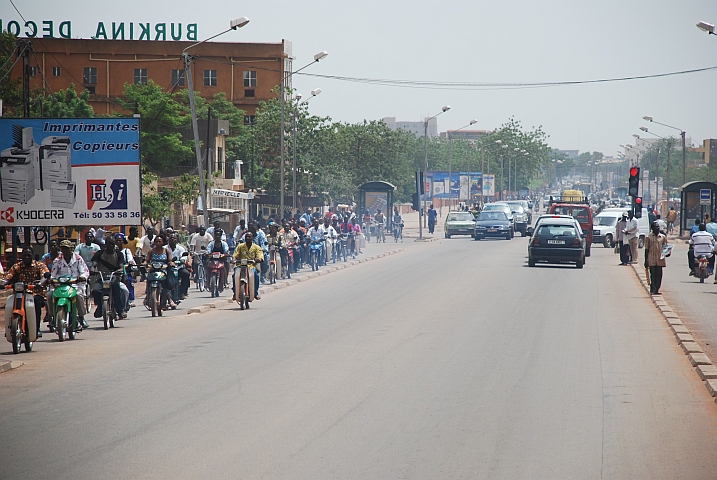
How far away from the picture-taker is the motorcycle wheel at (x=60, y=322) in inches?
566

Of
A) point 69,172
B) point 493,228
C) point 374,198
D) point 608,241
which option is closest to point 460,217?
point 493,228

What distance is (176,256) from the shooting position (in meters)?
19.2

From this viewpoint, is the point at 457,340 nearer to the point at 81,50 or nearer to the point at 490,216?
the point at 490,216

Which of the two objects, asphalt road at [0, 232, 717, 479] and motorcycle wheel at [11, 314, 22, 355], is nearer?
asphalt road at [0, 232, 717, 479]

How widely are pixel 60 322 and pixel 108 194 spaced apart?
6.65 m

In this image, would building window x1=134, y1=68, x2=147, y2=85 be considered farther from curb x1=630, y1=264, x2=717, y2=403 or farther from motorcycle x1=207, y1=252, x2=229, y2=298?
curb x1=630, y1=264, x2=717, y2=403

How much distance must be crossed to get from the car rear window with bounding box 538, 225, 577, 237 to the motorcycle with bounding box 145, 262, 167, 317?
15.5m

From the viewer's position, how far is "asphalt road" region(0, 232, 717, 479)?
6926 millimetres

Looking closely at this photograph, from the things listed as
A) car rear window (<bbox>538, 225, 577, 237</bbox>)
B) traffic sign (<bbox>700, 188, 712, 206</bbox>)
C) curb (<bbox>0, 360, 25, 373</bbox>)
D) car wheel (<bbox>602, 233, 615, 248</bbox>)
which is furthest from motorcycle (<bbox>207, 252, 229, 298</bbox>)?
traffic sign (<bbox>700, 188, 712, 206</bbox>)

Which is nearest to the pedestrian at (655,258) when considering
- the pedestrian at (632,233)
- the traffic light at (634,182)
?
the traffic light at (634,182)

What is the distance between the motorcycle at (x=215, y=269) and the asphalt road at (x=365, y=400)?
4.27 metres

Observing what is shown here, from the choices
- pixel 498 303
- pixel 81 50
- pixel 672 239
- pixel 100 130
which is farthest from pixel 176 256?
pixel 81 50

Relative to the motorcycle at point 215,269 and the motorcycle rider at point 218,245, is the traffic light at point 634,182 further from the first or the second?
the motorcycle at point 215,269

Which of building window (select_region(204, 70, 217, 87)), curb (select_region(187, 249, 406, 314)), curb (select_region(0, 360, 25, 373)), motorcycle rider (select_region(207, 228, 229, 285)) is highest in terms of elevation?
building window (select_region(204, 70, 217, 87))
